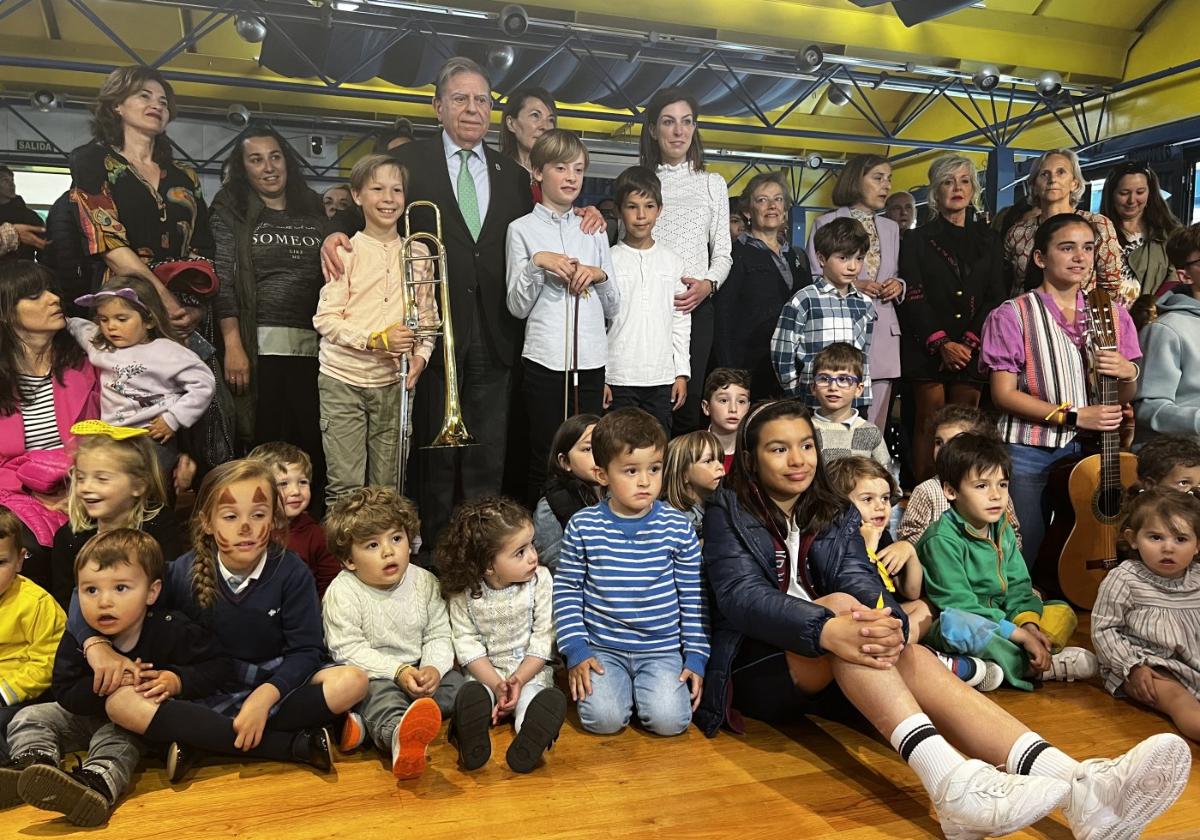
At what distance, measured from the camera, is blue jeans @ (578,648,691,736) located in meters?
2.56

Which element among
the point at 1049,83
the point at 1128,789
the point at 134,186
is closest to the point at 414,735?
the point at 1128,789

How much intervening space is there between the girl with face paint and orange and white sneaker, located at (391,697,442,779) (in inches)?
8.5

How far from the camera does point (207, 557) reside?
248 cm

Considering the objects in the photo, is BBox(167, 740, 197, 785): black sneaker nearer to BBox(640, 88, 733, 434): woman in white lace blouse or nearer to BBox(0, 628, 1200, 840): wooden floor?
BBox(0, 628, 1200, 840): wooden floor

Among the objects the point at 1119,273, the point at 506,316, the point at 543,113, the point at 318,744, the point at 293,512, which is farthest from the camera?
the point at 1119,273

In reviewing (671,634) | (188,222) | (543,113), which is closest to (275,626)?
(671,634)

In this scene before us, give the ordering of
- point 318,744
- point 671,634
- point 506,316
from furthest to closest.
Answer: point 506,316 → point 671,634 → point 318,744

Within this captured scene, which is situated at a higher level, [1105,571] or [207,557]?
[207,557]

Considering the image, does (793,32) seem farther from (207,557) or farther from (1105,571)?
(207,557)

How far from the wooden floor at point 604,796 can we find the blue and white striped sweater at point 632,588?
262mm

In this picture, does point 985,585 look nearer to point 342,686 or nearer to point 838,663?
point 838,663

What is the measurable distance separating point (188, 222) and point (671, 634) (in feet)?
7.96

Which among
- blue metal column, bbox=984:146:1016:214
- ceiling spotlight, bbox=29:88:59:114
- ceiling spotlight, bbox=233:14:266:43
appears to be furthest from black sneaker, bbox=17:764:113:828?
blue metal column, bbox=984:146:1016:214

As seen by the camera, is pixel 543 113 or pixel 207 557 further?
pixel 543 113
